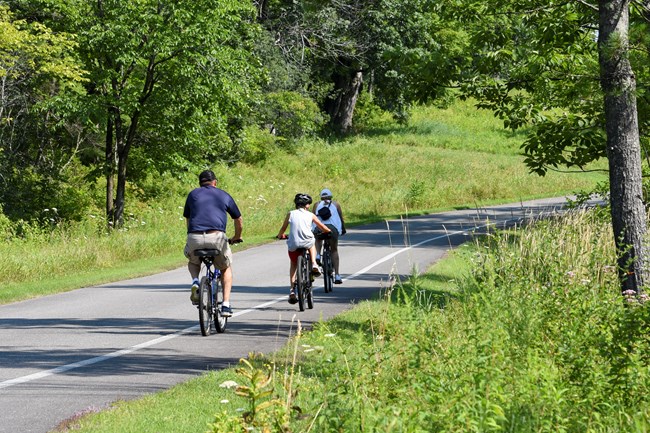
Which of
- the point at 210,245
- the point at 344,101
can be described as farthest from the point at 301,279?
the point at 344,101

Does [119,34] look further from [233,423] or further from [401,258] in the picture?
[233,423]

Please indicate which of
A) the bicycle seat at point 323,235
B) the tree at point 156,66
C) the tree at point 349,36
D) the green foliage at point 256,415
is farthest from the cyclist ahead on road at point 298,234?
the tree at point 349,36

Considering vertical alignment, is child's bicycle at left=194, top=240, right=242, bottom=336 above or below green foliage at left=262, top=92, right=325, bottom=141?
below

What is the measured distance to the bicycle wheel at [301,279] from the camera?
1515cm

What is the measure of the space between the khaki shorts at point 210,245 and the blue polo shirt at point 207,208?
0.29 ft

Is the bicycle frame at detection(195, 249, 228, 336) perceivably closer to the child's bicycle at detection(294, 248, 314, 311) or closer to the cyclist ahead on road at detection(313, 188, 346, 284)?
the child's bicycle at detection(294, 248, 314, 311)

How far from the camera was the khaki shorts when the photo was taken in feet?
42.1

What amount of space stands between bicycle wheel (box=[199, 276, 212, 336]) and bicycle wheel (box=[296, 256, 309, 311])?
2.44 m

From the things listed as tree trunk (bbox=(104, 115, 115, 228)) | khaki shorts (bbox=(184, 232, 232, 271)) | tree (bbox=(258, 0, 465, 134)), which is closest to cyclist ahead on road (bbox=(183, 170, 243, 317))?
khaki shorts (bbox=(184, 232, 232, 271))

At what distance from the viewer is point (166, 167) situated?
1266 inches

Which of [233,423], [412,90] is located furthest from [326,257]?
[233,423]

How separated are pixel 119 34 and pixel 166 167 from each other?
4.48 metres

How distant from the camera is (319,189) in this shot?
49.2 m

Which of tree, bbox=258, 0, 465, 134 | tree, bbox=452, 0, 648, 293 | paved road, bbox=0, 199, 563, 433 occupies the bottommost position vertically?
paved road, bbox=0, 199, 563, 433
